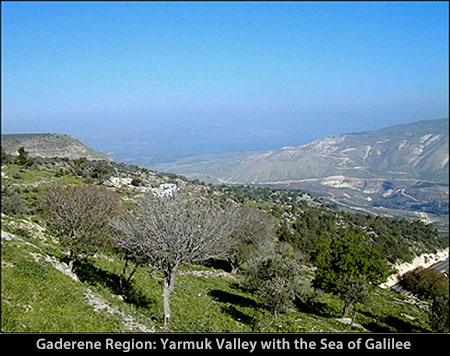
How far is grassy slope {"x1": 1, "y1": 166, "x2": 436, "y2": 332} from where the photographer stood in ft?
31.9

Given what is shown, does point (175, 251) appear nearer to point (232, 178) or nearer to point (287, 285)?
point (287, 285)

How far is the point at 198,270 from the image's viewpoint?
92.6ft

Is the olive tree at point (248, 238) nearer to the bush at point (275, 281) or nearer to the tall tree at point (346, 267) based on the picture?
the tall tree at point (346, 267)

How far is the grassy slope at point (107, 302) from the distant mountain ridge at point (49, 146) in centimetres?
6155

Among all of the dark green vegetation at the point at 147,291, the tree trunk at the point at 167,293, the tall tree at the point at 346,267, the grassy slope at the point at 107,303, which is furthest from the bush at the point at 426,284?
the tree trunk at the point at 167,293

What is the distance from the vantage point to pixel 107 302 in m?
12.6

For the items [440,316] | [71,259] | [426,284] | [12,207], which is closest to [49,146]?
[12,207]

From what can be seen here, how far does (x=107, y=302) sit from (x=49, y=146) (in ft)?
275

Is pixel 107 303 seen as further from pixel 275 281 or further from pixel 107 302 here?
pixel 275 281

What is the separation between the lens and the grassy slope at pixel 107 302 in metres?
9.72

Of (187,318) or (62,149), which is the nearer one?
(187,318)

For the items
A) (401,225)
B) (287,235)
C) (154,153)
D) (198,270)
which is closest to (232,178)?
(154,153)

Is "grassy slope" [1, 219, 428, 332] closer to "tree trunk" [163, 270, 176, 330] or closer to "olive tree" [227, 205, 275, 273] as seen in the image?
"tree trunk" [163, 270, 176, 330]

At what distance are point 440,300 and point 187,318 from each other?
19.7 meters
